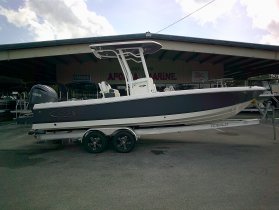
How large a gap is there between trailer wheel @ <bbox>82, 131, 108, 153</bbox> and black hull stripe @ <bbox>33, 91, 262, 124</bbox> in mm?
402

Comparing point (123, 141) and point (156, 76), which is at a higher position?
point (156, 76)

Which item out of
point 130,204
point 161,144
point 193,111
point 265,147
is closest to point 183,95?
point 193,111

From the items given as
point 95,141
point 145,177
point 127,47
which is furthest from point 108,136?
point 127,47

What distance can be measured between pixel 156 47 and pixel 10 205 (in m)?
4.94

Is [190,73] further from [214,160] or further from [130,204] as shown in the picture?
[130,204]

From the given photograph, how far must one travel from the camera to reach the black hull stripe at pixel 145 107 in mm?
6035

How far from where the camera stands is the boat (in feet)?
19.8

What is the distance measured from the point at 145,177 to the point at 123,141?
1.93 m

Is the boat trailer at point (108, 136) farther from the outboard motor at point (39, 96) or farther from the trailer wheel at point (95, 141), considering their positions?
the outboard motor at point (39, 96)

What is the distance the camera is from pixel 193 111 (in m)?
6.15

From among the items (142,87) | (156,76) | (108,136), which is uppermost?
(156,76)

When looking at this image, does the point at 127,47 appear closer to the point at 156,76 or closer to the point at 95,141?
the point at 95,141

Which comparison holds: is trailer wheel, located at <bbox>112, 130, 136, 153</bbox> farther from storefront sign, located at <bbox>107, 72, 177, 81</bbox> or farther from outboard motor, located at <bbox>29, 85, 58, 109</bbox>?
storefront sign, located at <bbox>107, 72, 177, 81</bbox>

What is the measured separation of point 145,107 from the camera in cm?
607
